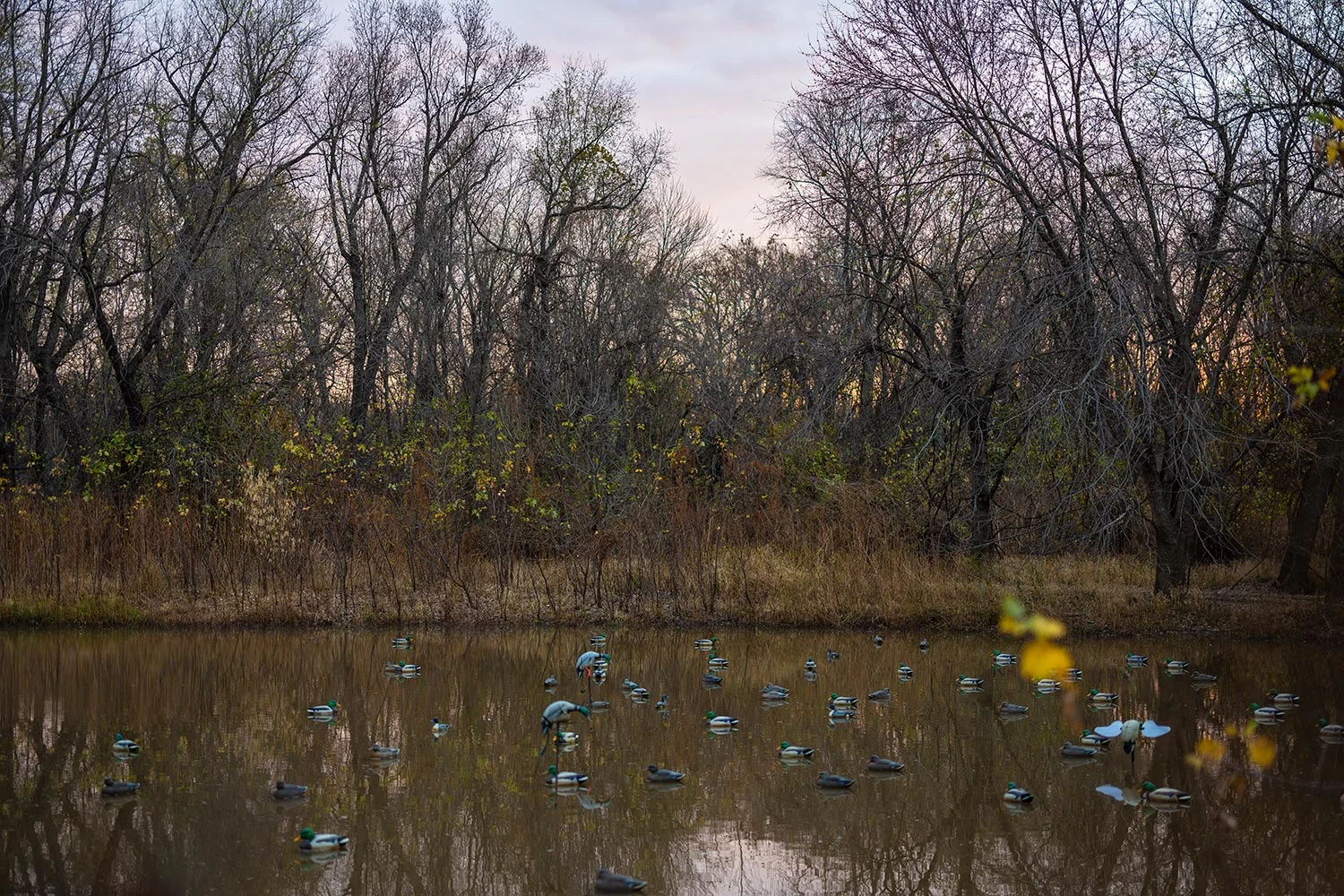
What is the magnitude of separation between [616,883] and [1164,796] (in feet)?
11.7

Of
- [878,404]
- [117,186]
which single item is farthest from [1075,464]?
[117,186]

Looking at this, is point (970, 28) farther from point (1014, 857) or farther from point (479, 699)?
point (1014, 857)

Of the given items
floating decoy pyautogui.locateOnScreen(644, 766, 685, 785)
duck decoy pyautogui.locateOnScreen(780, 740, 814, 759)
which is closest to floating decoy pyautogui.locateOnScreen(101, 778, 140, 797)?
floating decoy pyautogui.locateOnScreen(644, 766, 685, 785)

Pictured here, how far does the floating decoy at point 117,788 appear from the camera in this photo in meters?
7.45

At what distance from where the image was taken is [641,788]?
7.78 m

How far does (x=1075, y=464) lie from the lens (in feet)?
45.9

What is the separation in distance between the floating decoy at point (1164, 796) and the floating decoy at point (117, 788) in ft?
20.5

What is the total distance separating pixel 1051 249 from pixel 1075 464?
278 centimetres

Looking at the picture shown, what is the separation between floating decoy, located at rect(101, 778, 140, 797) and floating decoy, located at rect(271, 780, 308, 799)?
0.88m

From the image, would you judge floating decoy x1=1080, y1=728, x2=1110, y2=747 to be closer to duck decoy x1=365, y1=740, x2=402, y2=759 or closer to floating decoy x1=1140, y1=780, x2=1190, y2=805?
floating decoy x1=1140, y1=780, x2=1190, y2=805

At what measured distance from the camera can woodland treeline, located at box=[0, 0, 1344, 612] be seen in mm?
14070

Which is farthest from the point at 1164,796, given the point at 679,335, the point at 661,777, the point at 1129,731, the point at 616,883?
the point at 679,335

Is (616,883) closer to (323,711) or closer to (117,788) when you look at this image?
(117,788)

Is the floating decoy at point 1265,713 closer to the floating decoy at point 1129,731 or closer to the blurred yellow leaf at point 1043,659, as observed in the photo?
the floating decoy at point 1129,731
